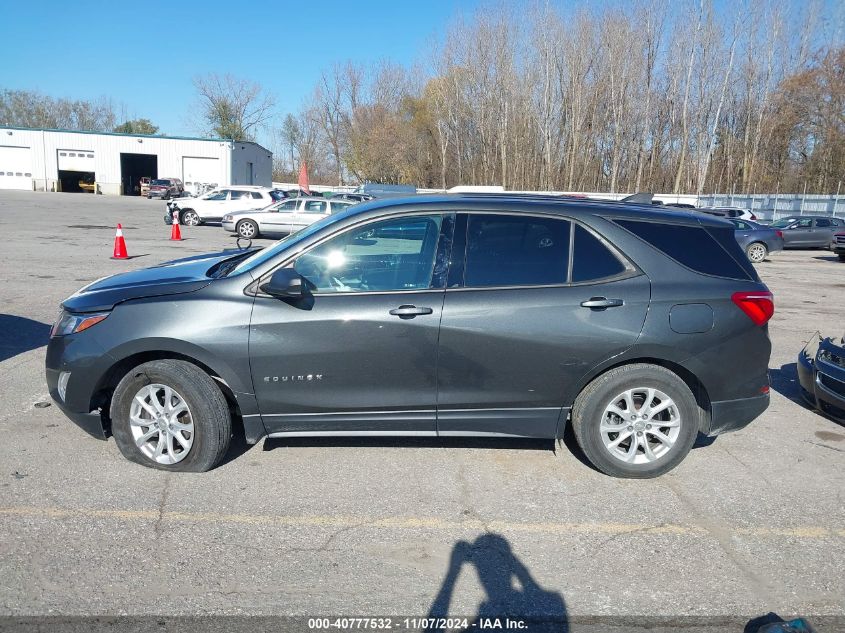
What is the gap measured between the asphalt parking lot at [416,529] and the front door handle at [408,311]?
1098 mm

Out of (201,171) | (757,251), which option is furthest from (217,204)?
(201,171)

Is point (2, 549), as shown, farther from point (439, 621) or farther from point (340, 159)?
point (340, 159)

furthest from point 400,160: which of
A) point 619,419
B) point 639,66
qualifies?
point 619,419

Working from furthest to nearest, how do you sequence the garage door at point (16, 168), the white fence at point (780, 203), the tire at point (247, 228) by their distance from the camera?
the garage door at point (16, 168) → the white fence at point (780, 203) → the tire at point (247, 228)

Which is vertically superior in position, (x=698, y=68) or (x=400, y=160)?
(x=698, y=68)

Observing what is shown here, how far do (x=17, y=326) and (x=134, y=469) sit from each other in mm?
5073

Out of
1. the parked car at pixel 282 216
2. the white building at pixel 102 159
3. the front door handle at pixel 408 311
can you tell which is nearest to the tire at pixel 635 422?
the front door handle at pixel 408 311

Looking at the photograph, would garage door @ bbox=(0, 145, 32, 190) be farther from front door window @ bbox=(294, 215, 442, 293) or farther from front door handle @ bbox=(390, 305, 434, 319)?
front door handle @ bbox=(390, 305, 434, 319)

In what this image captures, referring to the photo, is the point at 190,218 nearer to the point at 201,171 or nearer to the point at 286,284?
the point at 286,284

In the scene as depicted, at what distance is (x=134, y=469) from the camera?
14.0 feet

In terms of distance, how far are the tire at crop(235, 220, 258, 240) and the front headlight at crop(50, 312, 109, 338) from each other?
19.2 m

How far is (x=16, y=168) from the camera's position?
60156 millimetres

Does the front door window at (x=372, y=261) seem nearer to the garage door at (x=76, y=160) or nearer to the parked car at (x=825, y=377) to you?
the parked car at (x=825, y=377)

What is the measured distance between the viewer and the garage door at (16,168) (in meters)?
59.5
